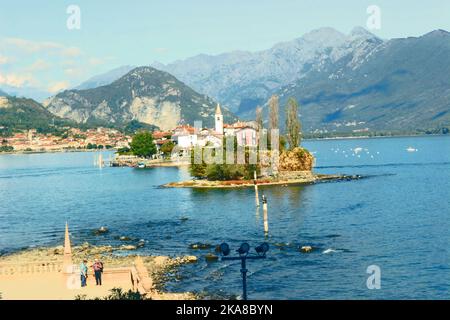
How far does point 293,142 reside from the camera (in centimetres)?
13512

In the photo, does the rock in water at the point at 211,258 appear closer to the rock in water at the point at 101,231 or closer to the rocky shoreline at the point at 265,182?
the rock in water at the point at 101,231

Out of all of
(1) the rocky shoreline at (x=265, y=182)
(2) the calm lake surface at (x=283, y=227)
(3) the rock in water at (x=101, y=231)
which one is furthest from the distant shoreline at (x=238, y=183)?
(3) the rock in water at (x=101, y=231)

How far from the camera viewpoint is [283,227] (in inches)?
2800

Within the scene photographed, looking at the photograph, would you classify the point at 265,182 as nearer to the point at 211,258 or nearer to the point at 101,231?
the point at 101,231

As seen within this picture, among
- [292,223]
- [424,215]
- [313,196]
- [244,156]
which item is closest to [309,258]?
[292,223]

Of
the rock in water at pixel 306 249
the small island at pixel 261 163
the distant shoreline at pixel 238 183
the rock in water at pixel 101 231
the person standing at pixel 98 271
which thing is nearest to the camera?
the person standing at pixel 98 271

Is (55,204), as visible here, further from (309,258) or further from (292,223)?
(309,258)

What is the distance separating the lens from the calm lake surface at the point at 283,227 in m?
44.7

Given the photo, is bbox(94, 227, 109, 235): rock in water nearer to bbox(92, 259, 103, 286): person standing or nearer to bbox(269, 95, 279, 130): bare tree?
bbox(92, 259, 103, 286): person standing

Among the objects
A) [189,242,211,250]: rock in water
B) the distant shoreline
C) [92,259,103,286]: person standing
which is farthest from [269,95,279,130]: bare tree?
[92,259,103,286]: person standing

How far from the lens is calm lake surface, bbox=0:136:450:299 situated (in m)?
44.7

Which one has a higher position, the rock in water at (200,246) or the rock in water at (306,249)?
the rock in water at (306,249)
